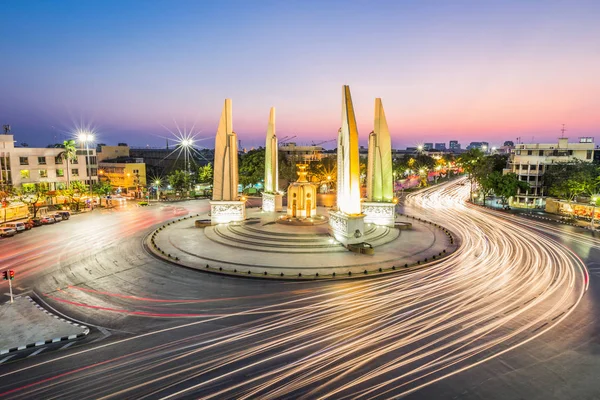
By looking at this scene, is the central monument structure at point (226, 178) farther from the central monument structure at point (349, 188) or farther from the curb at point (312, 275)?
the central monument structure at point (349, 188)

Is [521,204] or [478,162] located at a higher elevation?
[478,162]

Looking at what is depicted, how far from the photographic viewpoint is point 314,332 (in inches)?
543

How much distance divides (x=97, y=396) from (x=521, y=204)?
61.5 m

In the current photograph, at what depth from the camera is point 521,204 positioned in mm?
55344

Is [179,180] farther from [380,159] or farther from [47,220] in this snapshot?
[380,159]

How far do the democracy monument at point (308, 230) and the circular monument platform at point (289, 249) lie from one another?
0.21 ft

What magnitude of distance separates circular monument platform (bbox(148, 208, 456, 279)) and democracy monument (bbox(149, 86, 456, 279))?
0.21 feet

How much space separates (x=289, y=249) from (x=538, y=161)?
50.5 metres

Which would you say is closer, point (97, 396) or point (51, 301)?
point (97, 396)

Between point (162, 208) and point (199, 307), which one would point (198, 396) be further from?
point (162, 208)

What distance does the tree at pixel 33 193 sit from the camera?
45.4 m

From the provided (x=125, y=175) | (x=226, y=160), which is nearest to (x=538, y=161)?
(x=226, y=160)

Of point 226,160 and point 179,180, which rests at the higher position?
point 226,160

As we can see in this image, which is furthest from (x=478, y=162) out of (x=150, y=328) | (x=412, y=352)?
(x=150, y=328)
